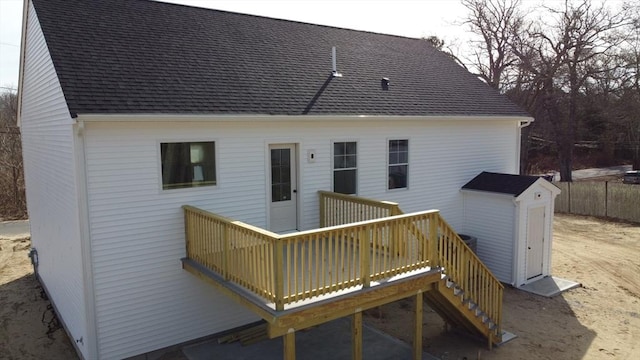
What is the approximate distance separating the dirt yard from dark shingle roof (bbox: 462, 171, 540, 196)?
2.46 metres

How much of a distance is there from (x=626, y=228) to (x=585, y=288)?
24.5ft

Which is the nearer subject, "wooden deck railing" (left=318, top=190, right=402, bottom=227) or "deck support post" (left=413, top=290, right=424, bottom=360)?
"deck support post" (left=413, top=290, right=424, bottom=360)

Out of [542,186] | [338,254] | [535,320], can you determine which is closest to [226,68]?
[338,254]

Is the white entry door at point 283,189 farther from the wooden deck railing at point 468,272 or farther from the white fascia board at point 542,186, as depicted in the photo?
the white fascia board at point 542,186

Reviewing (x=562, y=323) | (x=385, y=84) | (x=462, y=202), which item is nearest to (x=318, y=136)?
(x=385, y=84)

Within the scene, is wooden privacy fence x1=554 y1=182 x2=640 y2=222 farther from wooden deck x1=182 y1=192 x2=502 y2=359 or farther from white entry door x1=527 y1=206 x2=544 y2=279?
wooden deck x1=182 y1=192 x2=502 y2=359

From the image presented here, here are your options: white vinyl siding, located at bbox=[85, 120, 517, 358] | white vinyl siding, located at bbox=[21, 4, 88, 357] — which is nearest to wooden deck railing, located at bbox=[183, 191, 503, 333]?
white vinyl siding, located at bbox=[85, 120, 517, 358]

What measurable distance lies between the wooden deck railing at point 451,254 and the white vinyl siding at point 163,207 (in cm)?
117

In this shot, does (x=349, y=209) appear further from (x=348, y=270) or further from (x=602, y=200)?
(x=602, y=200)

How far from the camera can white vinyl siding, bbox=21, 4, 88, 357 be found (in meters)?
7.67

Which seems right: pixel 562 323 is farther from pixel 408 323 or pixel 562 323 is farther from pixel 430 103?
pixel 430 103

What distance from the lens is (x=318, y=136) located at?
32.2 feet

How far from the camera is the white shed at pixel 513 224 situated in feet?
37.7

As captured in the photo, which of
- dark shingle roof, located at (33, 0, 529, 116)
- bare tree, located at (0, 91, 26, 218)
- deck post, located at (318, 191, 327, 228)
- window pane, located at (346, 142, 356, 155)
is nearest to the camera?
dark shingle roof, located at (33, 0, 529, 116)
